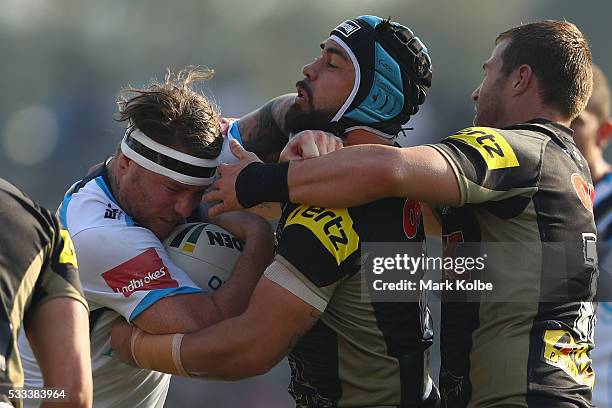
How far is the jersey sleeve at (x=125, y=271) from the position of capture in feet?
15.7

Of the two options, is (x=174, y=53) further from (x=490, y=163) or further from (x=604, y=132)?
(x=490, y=163)

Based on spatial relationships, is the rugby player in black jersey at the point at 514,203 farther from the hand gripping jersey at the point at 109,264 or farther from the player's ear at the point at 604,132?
the player's ear at the point at 604,132

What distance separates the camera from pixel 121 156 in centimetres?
522

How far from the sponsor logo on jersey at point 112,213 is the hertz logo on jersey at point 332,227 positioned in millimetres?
930

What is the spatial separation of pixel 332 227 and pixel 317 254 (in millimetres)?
137

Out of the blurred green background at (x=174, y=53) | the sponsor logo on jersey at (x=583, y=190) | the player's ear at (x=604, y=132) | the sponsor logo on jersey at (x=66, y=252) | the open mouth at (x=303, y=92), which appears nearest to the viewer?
the sponsor logo on jersey at (x=66, y=252)

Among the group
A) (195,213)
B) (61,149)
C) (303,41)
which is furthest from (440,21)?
(195,213)

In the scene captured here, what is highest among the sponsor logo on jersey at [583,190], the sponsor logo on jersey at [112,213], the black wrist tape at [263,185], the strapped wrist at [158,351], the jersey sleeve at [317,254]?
the sponsor logo on jersey at [583,190]

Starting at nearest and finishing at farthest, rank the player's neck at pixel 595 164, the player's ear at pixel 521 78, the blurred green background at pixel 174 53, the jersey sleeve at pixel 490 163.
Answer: the jersey sleeve at pixel 490 163
the player's ear at pixel 521 78
the player's neck at pixel 595 164
the blurred green background at pixel 174 53

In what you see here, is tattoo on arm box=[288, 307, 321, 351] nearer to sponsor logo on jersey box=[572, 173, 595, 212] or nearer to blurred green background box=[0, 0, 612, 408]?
sponsor logo on jersey box=[572, 173, 595, 212]

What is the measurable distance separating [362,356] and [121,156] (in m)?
1.57

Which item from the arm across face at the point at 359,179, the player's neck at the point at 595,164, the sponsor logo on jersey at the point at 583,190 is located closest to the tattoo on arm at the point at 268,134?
the arm across face at the point at 359,179

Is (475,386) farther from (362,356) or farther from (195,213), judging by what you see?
(195,213)

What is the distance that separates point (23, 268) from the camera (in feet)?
12.1
